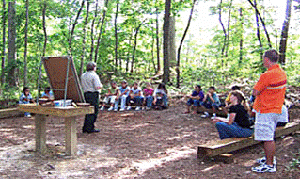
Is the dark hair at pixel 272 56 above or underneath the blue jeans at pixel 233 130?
above

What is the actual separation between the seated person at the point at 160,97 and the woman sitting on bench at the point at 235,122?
6018 millimetres

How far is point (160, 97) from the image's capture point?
1134 centimetres

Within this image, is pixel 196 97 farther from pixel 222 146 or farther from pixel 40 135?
pixel 40 135

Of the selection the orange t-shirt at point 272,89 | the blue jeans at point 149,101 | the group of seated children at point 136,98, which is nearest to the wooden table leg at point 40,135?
the orange t-shirt at point 272,89

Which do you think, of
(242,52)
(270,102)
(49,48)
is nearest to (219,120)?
(270,102)

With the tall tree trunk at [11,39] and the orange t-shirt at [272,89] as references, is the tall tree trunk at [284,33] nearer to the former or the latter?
the orange t-shirt at [272,89]

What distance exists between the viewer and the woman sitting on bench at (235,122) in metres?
5.08

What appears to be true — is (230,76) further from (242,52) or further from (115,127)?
(115,127)

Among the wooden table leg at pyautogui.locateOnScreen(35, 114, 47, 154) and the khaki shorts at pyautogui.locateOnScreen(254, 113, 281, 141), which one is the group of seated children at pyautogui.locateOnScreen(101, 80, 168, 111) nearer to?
the wooden table leg at pyautogui.locateOnScreen(35, 114, 47, 154)

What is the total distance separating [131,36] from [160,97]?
808 centimetres

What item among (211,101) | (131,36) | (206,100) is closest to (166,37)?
(206,100)

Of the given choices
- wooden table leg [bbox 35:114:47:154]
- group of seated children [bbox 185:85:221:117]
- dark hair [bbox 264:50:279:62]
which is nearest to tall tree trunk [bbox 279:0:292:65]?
group of seated children [bbox 185:85:221:117]

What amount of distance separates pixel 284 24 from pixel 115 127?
8056 mm

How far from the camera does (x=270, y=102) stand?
13.9ft
